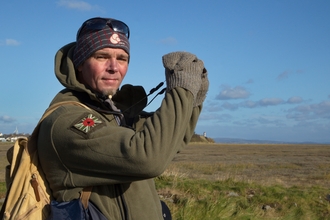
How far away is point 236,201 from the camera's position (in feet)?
23.5

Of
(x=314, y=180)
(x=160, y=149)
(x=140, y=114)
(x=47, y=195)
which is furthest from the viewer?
(x=314, y=180)

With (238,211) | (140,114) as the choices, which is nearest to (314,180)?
(238,211)

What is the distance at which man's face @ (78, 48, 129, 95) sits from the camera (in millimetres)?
2291

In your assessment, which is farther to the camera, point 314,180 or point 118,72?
point 314,180

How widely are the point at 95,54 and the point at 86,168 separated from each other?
649 millimetres

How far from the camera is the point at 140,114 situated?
252 centimetres

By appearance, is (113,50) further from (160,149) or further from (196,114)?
(160,149)

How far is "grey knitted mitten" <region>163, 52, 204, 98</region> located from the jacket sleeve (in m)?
0.05

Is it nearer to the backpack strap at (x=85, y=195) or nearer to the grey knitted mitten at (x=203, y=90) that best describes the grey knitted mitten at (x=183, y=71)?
the grey knitted mitten at (x=203, y=90)

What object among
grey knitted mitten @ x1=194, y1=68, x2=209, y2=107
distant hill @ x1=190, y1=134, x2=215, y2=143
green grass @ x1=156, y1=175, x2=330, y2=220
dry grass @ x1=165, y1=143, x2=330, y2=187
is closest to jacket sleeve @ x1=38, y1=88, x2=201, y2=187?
grey knitted mitten @ x1=194, y1=68, x2=209, y2=107

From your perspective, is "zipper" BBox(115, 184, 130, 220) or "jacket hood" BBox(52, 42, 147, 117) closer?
"zipper" BBox(115, 184, 130, 220)

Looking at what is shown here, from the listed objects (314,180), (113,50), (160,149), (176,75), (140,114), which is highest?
(113,50)

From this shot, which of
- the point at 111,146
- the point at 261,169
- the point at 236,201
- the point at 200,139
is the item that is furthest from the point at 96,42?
the point at 200,139

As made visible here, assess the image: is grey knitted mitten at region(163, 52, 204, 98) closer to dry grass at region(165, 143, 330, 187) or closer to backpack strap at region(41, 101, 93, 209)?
backpack strap at region(41, 101, 93, 209)
